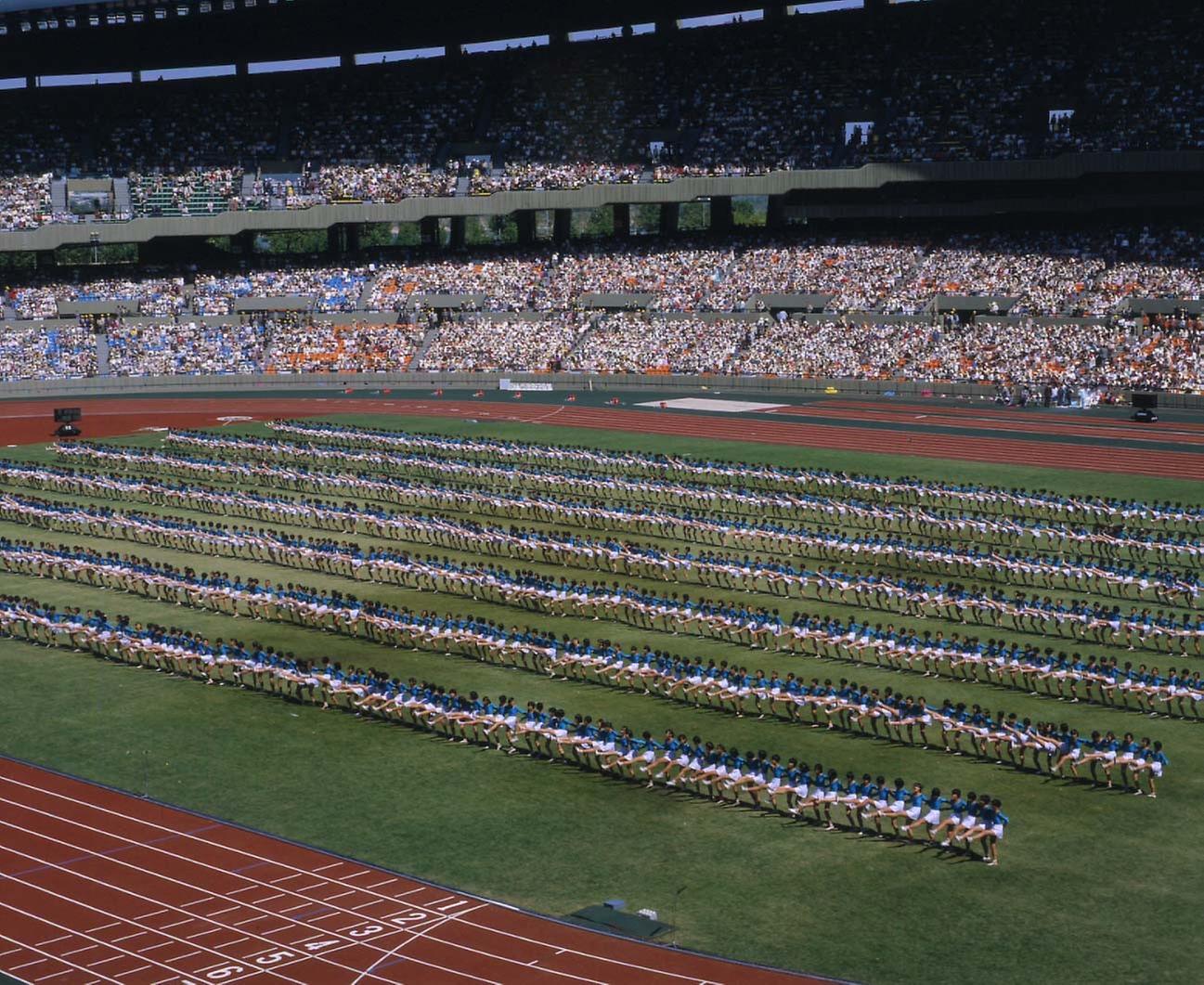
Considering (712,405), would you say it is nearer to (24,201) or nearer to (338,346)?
(338,346)

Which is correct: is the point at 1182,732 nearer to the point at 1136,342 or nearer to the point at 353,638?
the point at 353,638

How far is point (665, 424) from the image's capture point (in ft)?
211

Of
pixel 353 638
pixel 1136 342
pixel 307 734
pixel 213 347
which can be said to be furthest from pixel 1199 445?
pixel 213 347

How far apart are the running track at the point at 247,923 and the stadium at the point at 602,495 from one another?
0.09 metres

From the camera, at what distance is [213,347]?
3334 inches

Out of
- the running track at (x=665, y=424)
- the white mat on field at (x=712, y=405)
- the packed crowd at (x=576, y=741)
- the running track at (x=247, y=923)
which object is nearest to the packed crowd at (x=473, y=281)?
the running track at (x=665, y=424)

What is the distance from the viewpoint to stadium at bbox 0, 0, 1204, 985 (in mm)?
20328

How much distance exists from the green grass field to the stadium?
0.11 meters

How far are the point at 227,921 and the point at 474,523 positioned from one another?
74.1ft

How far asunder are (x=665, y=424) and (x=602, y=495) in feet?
55.0

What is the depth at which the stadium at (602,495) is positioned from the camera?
800 inches

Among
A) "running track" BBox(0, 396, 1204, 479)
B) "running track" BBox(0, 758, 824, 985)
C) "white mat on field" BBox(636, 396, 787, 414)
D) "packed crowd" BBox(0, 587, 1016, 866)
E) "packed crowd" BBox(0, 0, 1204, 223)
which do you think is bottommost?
"running track" BBox(0, 758, 824, 985)

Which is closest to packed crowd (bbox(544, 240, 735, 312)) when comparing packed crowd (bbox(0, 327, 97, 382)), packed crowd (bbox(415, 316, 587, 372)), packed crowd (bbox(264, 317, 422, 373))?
packed crowd (bbox(415, 316, 587, 372))

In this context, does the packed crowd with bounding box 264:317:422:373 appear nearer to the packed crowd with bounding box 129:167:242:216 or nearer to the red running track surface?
the packed crowd with bounding box 129:167:242:216
